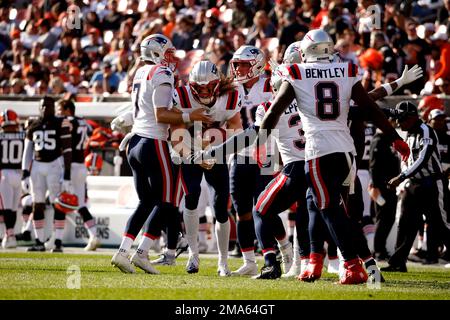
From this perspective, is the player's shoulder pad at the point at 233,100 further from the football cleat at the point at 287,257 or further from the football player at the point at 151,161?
the football cleat at the point at 287,257

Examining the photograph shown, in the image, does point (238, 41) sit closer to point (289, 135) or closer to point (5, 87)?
point (5, 87)

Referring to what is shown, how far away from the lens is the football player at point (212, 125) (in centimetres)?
982

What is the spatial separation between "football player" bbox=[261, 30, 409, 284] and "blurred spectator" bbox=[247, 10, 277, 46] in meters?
10.3

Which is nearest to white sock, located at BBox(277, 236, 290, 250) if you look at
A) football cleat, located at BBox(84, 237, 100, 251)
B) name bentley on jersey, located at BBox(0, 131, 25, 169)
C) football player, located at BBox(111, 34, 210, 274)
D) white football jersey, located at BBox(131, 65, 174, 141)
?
football player, located at BBox(111, 34, 210, 274)

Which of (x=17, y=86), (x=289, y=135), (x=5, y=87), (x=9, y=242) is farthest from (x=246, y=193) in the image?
(x=5, y=87)

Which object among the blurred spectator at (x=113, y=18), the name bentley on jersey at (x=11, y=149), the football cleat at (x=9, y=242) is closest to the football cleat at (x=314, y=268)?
the football cleat at (x=9, y=242)

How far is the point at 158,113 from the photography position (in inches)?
376

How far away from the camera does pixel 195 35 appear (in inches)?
783

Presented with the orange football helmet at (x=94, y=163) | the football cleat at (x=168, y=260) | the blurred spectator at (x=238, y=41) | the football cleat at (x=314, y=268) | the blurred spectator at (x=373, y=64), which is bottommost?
the football cleat at (x=168, y=260)

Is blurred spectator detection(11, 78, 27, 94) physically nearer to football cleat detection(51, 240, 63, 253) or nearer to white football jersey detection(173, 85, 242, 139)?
football cleat detection(51, 240, 63, 253)

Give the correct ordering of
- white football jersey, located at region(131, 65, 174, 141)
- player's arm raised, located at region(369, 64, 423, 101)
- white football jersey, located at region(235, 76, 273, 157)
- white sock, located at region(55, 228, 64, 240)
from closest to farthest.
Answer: player's arm raised, located at region(369, 64, 423, 101)
white football jersey, located at region(131, 65, 174, 141)
white football jersey, located at region(235, 76, 273, 157)
white sock, located at region(55, 228, 64, 240)

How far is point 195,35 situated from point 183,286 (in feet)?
39.8

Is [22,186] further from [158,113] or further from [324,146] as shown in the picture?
[324,146]

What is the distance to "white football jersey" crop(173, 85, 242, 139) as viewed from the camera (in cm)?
988
